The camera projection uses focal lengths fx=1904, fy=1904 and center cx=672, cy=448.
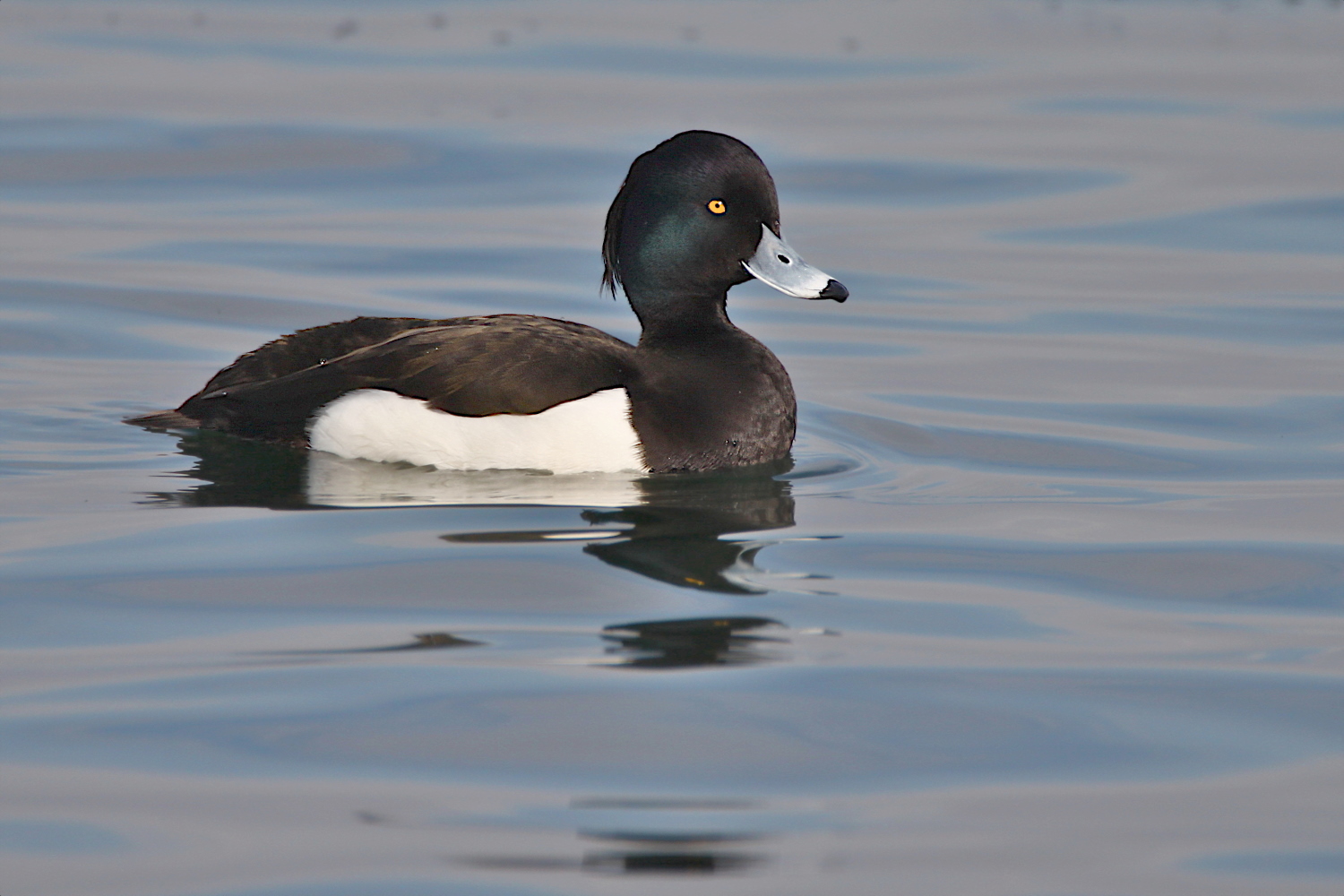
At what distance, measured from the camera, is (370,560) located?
501 centimetres

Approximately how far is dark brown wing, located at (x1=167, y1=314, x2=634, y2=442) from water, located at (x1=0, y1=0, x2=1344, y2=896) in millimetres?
165

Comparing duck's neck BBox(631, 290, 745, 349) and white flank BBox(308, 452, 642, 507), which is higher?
duck's neck BBox(631, 290, 745, 349)

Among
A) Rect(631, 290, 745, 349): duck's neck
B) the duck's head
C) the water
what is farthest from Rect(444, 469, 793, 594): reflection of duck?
the duck's head

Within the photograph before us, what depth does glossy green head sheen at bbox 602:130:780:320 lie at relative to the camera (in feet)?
20.5

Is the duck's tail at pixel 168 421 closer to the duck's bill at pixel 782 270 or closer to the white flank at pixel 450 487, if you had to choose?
the white flank at pixel 450 487

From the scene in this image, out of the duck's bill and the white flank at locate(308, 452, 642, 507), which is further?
the duck's bill

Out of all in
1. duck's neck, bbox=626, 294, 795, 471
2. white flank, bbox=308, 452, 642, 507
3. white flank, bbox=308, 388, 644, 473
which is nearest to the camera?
white flank, bbox=308, 452, 642, 507

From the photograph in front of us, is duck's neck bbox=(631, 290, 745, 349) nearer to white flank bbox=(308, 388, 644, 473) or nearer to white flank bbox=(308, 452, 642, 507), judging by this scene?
white flank bbox=(308, 388, 644, 473)

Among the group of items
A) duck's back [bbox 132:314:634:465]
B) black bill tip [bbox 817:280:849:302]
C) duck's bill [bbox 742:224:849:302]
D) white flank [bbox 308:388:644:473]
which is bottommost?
white flank [bbox 308:388:644:473]

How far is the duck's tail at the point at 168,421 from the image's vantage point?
6.34m

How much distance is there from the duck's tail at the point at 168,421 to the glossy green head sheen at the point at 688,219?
1491mm

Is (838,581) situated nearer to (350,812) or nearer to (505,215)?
(350,812)

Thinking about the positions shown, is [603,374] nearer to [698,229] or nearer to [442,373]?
[442,373]

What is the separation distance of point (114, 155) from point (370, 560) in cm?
760
